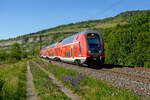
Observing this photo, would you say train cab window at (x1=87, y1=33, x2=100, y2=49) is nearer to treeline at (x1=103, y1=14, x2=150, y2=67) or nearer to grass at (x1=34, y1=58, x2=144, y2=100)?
treeline at (x1=103, y1=14, x2=150, y2=67)

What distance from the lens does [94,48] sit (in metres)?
16.2

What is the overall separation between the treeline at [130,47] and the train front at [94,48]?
16.4 feet

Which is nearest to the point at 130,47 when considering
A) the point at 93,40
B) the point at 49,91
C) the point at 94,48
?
the point at 93,40

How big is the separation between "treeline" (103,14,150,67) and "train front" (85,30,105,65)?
4.99 meters

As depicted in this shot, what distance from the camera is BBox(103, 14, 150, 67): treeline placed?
59.0 feet

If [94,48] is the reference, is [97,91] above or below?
below

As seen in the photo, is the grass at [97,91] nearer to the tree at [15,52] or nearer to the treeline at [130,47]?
the treeline at [130,47]

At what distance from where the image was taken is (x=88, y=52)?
15828 millimetres

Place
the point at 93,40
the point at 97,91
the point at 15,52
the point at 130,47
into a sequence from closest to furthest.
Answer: the point at 97,91 → the point at 93,40 → the point at 130,47 → the point at 15,52

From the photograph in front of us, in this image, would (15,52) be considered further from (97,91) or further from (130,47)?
(97,91)

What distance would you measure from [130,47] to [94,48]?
21.8ft

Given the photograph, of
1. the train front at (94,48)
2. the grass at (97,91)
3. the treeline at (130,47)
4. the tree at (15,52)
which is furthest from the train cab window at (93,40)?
the tree at (15,52)

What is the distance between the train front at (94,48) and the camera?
15922 millimetres

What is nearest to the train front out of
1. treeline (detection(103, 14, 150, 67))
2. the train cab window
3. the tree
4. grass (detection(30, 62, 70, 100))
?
the train cab window
